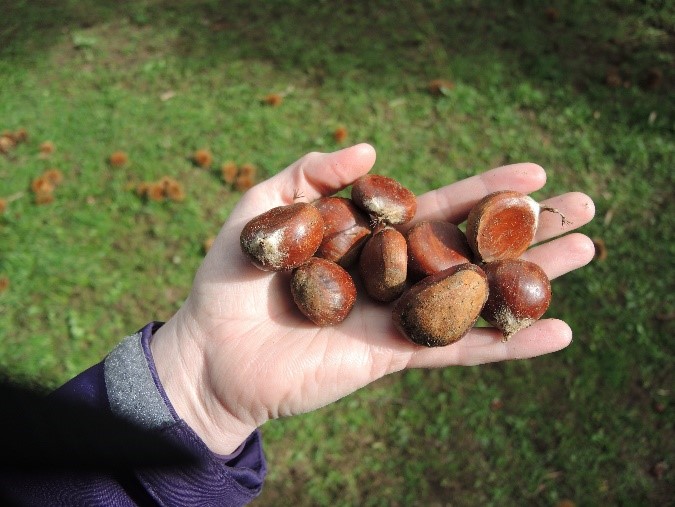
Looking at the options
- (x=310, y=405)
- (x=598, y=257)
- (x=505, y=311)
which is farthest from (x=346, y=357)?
(x=598, y=257)

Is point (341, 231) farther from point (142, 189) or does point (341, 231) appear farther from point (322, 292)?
point (142, 189)

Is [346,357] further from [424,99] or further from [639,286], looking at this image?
[424,99]

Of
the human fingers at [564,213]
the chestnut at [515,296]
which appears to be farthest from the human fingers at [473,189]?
the chestnut at [515,296]

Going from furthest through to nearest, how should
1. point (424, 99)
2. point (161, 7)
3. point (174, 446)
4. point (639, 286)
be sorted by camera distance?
1. point (161, 7)
2. point (424, 99)
3. point (639, 286)
4. point (174, 446)

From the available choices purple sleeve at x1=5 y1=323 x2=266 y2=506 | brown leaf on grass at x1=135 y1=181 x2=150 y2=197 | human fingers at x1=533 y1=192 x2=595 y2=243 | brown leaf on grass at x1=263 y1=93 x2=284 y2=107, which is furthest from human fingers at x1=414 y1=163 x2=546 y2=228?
brown leaf on grass at x1=263 y1=93 x2=284 y2=107

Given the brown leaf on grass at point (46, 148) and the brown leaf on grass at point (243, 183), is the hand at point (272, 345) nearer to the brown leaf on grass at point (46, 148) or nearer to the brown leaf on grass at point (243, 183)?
the brown leaf on grass at point (243, 183)

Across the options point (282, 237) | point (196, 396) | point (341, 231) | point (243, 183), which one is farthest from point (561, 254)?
point (243, 183)

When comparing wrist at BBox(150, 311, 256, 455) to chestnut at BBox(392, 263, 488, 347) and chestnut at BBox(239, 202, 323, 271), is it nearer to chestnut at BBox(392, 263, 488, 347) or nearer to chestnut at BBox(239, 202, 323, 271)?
chestnut at BBox(239, 202, 323, 271)
